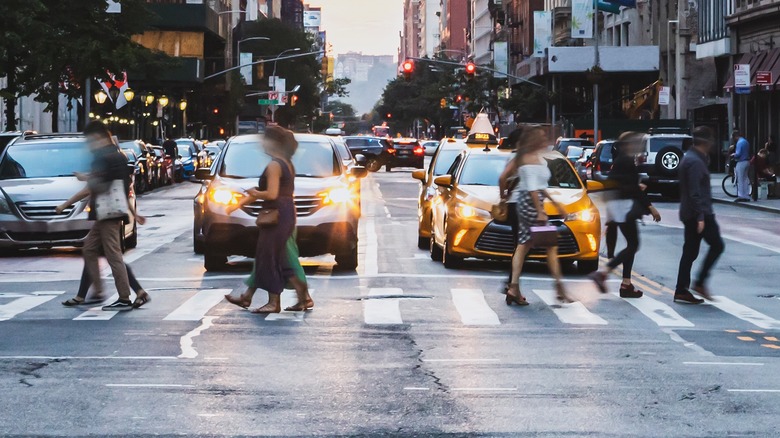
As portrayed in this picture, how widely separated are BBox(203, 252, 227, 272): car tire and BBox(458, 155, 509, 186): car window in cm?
320

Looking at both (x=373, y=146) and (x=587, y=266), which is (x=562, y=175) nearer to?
(x=587, y=266)

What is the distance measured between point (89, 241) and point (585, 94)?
76.7 metres

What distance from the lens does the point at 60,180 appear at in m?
21.5

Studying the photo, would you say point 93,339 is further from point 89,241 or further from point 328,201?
point 328,201

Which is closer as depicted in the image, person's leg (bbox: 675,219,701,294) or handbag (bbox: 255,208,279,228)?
handbag (bbox: 255,208,279,228)

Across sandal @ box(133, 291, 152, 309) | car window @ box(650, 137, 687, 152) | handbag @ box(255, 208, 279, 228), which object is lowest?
sandal @ box(133, 291, 152, 309)

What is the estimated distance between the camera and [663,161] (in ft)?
125

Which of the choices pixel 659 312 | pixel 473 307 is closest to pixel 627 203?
pixel 659 312

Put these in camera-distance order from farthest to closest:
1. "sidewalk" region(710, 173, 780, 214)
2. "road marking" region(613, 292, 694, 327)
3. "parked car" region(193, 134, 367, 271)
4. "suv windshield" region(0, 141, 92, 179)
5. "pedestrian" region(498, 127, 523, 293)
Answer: "sidewalk" region(710, 173, 780, 214), "suv windshield" region(0, 141, 92, 179), "parked car" region(193, 134, 367, 271), "pedestrian" region(498, 127, 523, 293), "road marking" region(613, 292, 694, 327)

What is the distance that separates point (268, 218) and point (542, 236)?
2697 millimetres

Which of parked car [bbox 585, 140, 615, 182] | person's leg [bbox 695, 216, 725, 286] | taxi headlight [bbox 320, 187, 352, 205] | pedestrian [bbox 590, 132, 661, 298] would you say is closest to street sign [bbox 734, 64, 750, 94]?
parked car [bbox 585, 140, 615, 182]

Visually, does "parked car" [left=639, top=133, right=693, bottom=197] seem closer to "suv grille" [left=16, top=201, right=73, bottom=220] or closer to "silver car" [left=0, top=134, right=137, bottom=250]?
"silver car" [left=0, top=134, right=137, bottom=250]

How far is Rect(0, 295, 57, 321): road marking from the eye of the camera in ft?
44.9

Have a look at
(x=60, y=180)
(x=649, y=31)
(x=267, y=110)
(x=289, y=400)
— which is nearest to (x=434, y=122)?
(x=267, y=110)
